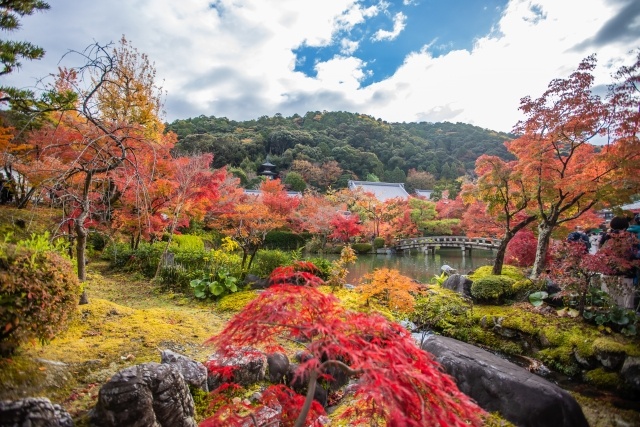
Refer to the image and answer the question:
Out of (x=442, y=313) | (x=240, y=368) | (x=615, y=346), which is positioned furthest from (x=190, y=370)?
(x=615, y=346)

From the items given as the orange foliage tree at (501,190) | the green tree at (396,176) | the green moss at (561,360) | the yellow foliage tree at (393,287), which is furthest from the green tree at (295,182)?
the green moss at (561,360)

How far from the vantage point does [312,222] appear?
18.2 m

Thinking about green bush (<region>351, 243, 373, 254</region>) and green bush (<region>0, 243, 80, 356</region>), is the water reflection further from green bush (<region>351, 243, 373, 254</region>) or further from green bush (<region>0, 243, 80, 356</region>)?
green bush (<region>0, 243, 80, 356</region>)

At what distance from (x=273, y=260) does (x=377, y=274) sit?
122 inches

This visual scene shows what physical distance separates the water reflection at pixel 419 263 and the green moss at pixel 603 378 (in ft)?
24.4

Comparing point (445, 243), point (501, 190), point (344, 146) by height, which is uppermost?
point (344, 146)

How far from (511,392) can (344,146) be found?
37.8 m

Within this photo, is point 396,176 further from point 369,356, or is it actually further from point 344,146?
point 369,356

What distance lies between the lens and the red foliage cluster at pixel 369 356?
54.4 inches

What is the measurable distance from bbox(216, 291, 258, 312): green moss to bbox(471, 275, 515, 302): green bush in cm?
484

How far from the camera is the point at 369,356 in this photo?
151cm

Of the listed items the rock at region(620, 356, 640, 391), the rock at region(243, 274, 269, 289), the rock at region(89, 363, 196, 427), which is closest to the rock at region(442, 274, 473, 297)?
the rock at region(620, 356, 640, 391)

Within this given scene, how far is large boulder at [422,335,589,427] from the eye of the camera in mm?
3430

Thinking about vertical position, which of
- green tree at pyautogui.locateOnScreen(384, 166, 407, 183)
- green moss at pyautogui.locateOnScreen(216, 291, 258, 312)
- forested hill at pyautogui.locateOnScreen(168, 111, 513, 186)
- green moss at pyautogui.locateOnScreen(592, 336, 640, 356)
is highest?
forested hill at pyautogui.locateOnScreen(168, 111, 513, 186)
